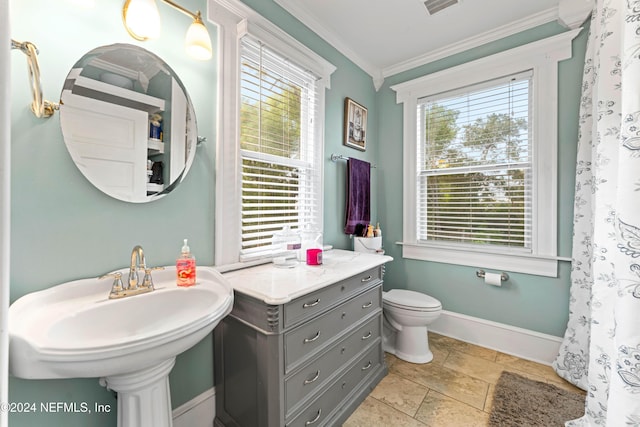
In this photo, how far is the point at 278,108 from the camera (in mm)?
1881

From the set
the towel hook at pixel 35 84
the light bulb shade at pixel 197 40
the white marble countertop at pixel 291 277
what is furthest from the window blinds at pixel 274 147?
the towel hook at pixel 35 84

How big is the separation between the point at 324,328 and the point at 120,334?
2.89 feet

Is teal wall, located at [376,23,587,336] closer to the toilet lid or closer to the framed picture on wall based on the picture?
the framed picture on wall

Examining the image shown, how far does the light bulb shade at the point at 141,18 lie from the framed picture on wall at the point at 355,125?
1609 millimetres

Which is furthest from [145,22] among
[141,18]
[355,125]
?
[355,125]

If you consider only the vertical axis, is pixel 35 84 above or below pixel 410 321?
above

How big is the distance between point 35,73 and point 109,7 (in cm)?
48

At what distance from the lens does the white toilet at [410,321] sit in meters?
2.02

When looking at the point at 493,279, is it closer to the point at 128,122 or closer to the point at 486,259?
the point at 486,259

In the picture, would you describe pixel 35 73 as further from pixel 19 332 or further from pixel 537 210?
pixel 537 210

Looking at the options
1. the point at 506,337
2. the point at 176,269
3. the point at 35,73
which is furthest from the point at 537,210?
the point at 35,73

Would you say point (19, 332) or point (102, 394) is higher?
point (19, 332)

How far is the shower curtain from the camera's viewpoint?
0.87 m

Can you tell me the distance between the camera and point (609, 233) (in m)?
1.25
